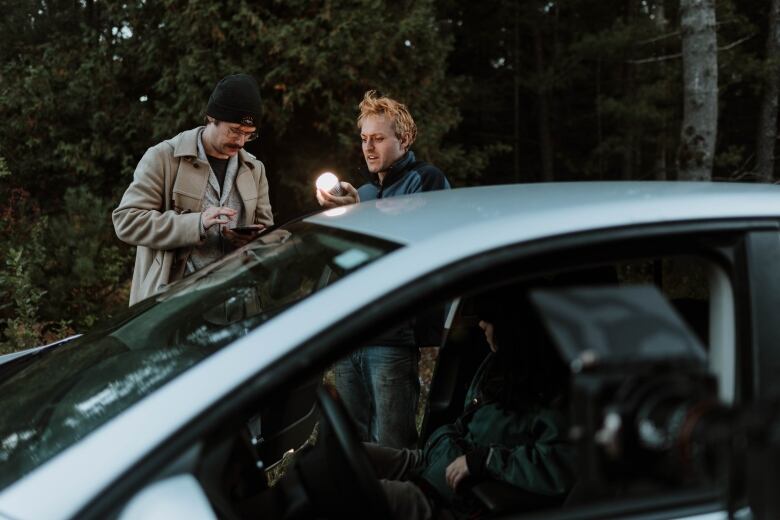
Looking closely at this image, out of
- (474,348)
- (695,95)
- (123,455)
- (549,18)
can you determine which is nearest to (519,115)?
(549,18)

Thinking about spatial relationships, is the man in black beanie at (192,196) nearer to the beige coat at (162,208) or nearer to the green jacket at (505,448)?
the beige coat at (162,208)

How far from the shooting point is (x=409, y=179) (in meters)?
3.35

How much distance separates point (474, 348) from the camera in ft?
8.70

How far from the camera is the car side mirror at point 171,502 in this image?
1181mm

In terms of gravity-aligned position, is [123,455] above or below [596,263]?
below

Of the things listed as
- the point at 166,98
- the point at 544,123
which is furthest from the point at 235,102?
the point at 544,123

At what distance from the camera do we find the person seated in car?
6.43 ft

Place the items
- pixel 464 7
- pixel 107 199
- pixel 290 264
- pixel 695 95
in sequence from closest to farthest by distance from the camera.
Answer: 1. pixel 290 264
2. pixel 695 95
3. pixel 107 199
4. pixel 464 7

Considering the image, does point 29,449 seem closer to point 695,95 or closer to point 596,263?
point 596,263

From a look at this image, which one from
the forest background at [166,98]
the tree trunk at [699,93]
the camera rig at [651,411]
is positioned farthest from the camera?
the tree trunk at [699,93]

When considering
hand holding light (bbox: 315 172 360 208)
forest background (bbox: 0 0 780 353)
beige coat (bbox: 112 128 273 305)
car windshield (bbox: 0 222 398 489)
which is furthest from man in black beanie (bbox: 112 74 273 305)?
forest background (bbox: 0 0 780 353)

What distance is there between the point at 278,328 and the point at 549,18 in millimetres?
21895

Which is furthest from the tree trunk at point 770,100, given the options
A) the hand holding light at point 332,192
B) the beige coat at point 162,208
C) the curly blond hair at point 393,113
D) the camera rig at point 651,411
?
the camera rig at point 651,411

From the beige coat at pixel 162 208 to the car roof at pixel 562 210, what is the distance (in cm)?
148
